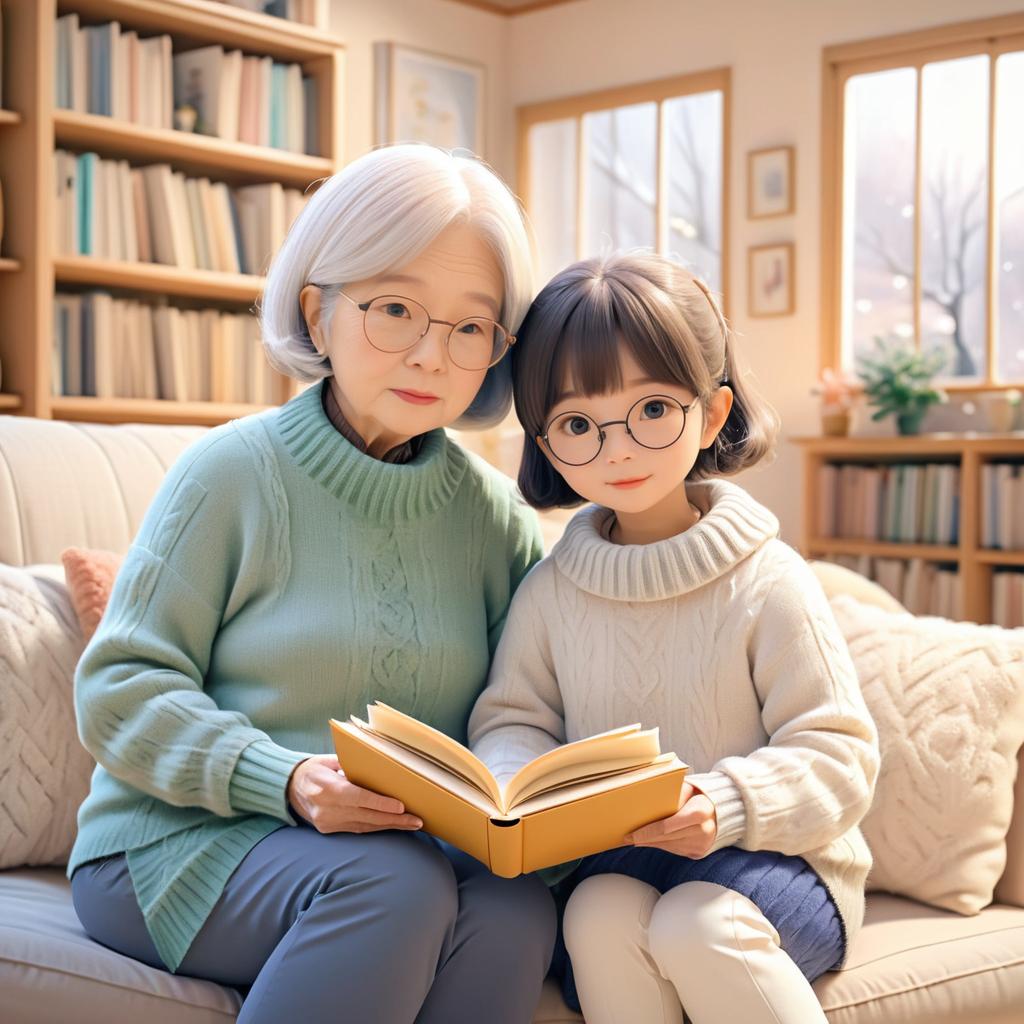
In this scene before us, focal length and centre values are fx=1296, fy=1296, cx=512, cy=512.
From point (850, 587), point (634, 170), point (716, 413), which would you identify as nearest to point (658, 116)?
point (634, 170)

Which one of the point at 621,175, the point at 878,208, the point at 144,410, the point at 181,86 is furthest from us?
the point at 621,175

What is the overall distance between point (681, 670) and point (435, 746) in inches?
14.1

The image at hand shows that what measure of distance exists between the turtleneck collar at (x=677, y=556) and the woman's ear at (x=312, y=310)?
1.25ft

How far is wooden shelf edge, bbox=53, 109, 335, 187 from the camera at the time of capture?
3727 millimetres

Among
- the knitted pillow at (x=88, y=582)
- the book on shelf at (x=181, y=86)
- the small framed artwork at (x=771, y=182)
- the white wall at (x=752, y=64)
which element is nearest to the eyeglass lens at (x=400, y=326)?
the knitted pillow at (x=88, y=582)

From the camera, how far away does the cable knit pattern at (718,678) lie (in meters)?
1.31

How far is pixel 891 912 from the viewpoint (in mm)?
1586

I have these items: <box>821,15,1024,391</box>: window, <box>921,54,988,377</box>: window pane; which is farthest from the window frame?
<box>921,54,988,377</box>: window pane

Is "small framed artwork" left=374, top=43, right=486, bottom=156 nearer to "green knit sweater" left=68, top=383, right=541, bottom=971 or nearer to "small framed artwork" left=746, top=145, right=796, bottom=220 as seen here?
"small framed artwork" left=746, top=145, right=796, bottom=220

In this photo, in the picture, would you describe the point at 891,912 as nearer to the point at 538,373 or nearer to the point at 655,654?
the point at 655,654

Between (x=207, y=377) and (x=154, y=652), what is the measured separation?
292 cm

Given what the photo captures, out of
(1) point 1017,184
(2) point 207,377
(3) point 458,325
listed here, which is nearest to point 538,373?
(3) point 458,325

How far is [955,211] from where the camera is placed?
4.68 metres

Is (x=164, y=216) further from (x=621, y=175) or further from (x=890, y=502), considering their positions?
(x=890, y=502)
